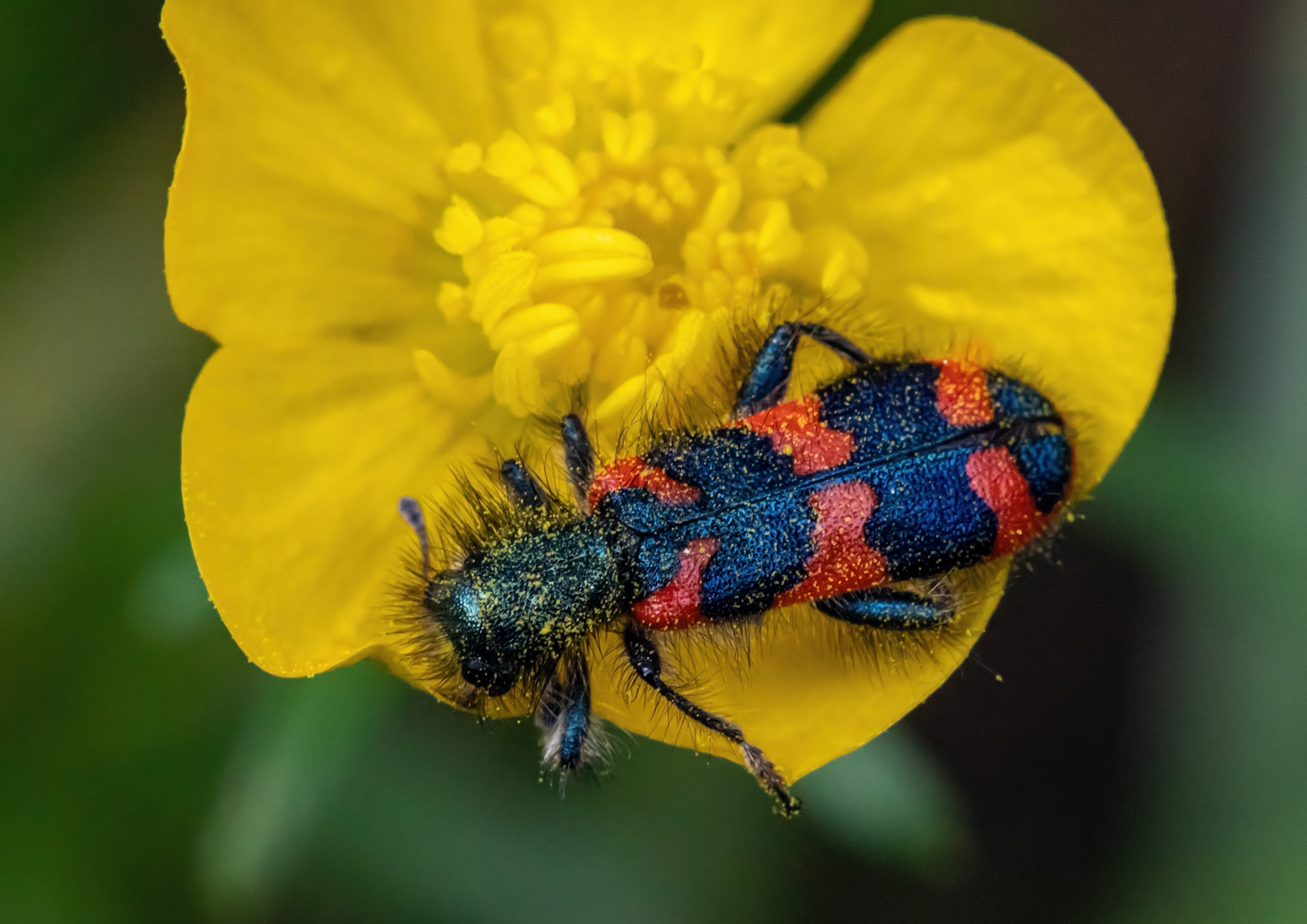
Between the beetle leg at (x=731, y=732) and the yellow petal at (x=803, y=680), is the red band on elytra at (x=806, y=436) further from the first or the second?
the beetle leg at (x=731, y=732)

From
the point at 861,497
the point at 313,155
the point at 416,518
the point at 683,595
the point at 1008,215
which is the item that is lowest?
the point at 683,595

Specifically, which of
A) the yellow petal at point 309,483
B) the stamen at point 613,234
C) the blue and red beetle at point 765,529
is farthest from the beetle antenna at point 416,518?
the stamen at point 613,234

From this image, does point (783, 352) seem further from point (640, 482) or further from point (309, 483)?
point (309, 483)

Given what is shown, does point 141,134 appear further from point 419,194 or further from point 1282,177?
point 1282,177

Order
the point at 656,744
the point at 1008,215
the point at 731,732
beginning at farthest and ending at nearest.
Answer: the point at 656,744, the point at 1008,215, the point at 731,732

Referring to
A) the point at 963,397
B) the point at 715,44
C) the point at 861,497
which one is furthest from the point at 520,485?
the point at 715,44
